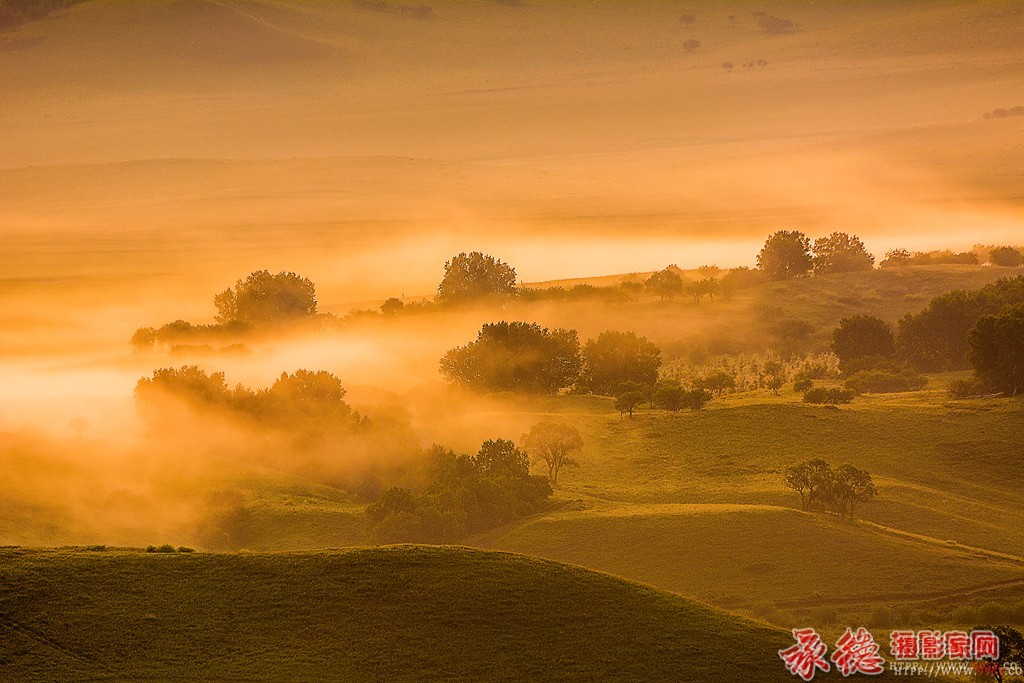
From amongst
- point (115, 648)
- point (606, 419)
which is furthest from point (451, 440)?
point (115, 648)

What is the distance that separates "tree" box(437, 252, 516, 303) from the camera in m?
191

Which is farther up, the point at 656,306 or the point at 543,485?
the point at 656,306

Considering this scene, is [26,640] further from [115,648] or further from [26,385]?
[26,385]

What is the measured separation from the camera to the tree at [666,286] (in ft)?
630

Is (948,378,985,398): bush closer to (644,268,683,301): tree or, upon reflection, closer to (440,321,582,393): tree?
(440,321,582,393): tree

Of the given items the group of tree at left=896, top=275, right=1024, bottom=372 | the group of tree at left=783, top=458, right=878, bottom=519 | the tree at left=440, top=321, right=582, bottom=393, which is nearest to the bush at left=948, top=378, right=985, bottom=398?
the group of tree at left=896, top=275, right=1024, bottom=372

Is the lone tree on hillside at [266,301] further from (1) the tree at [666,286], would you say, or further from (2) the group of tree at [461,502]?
(2) the group of tree at [461,502]

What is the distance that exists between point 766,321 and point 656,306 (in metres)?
18.0

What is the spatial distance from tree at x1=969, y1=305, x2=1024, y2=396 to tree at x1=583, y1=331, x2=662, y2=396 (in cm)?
3276

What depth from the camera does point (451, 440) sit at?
11075 centimetres

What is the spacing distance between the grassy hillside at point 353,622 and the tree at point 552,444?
44.0m

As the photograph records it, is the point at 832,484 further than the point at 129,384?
No

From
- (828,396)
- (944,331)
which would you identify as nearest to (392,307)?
(944,331)

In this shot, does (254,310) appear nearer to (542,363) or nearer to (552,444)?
(542,363)
